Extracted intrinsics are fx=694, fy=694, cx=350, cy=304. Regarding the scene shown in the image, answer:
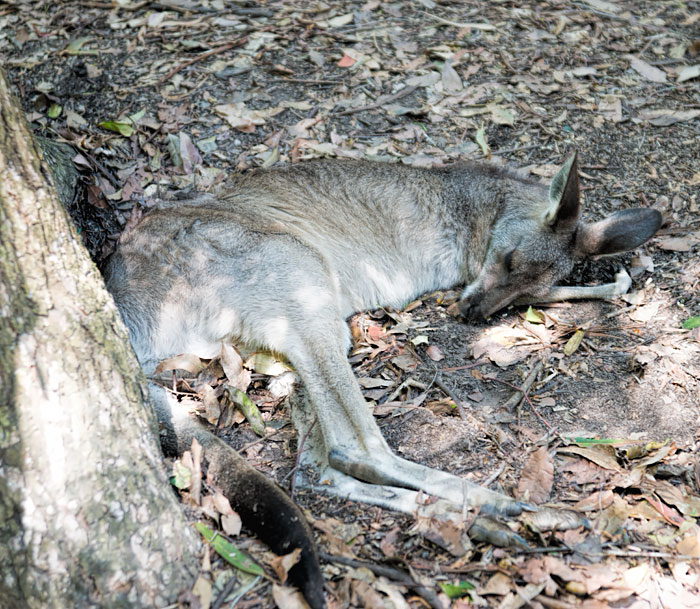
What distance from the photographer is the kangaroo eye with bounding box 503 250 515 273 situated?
4.70 m

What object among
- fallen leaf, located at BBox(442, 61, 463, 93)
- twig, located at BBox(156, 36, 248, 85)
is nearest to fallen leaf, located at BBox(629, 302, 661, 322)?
fallen leaf, located at BBox(442, 61, 463, 93)

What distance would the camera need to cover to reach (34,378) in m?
2.22

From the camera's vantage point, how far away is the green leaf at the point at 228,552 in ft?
8.45

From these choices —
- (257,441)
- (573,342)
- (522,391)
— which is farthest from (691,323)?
(257,441)

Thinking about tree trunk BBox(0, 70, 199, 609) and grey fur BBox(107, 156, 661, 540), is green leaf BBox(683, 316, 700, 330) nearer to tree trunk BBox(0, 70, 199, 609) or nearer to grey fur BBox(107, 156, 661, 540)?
grey fur BBox(107, 156, 661, 540)

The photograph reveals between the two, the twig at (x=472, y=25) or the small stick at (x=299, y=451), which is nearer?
the small stick at (x=299, y=451)

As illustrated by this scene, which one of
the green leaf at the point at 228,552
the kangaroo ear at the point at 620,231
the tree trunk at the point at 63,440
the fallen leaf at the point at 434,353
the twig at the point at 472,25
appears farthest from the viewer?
the twig at the point at 472,25

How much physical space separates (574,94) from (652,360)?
9.84 feet

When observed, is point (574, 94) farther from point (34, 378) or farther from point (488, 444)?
point (34, 378)

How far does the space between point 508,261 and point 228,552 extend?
2.87 m

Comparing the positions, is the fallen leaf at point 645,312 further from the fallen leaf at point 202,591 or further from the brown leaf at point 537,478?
the fallen leaf at point 202,591

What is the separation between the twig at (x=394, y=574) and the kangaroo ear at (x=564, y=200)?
2.72 meters

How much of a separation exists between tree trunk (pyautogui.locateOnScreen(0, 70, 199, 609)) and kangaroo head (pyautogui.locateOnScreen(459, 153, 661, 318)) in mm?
2588

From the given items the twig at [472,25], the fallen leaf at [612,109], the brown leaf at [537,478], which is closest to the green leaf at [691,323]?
the brown leaf at [537,478]
